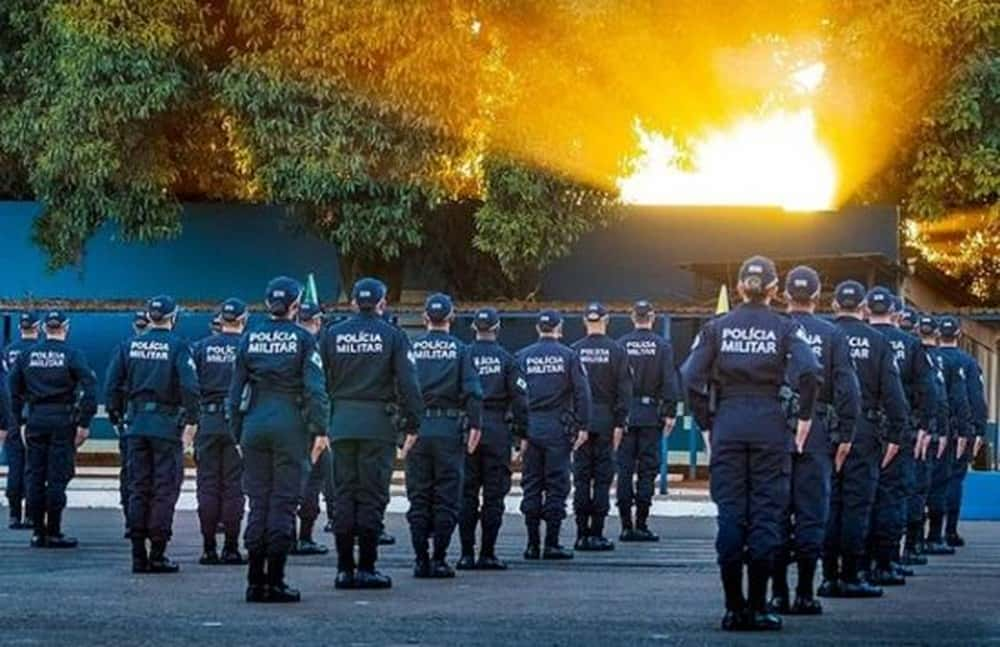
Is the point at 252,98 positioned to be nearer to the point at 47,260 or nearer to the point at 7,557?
the point at 47,260

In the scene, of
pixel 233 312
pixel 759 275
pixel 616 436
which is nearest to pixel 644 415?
pixel 616 436

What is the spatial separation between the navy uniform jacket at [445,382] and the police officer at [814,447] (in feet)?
11.5

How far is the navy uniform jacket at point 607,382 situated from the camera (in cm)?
2083

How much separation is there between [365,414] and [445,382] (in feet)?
5.32

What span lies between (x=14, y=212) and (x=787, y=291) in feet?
94.7

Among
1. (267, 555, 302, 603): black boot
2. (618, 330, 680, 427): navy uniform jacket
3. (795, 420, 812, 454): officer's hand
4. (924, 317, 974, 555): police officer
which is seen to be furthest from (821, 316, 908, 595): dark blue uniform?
(618, 330, 680, 427): navy uniform jacket

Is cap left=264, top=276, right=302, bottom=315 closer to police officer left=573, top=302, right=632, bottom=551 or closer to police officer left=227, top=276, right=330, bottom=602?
police officer left=227, top=276, right=330, bottom=602

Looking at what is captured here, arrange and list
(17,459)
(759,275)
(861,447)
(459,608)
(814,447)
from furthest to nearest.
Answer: (17,459)
(861,447)
(459,608)
(814,447)
(759,275)

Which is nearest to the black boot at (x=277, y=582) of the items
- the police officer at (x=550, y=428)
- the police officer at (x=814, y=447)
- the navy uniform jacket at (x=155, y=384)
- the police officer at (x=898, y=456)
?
the police officer at (x=814, y=447)

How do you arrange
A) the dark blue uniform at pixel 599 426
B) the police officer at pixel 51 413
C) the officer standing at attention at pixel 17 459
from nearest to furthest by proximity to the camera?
the police officer at pixel 51 413 → the dark blue uniform at pixel 599 426 → the officer standing at attention at pixel 17 459

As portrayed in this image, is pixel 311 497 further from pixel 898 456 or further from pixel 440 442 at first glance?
pixel 898 456

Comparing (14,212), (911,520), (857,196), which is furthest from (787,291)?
(14,212)

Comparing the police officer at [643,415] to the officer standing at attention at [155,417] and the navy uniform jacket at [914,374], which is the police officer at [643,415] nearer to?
the navy uniform jacket at [914,374]

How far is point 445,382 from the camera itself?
17.0 meters
